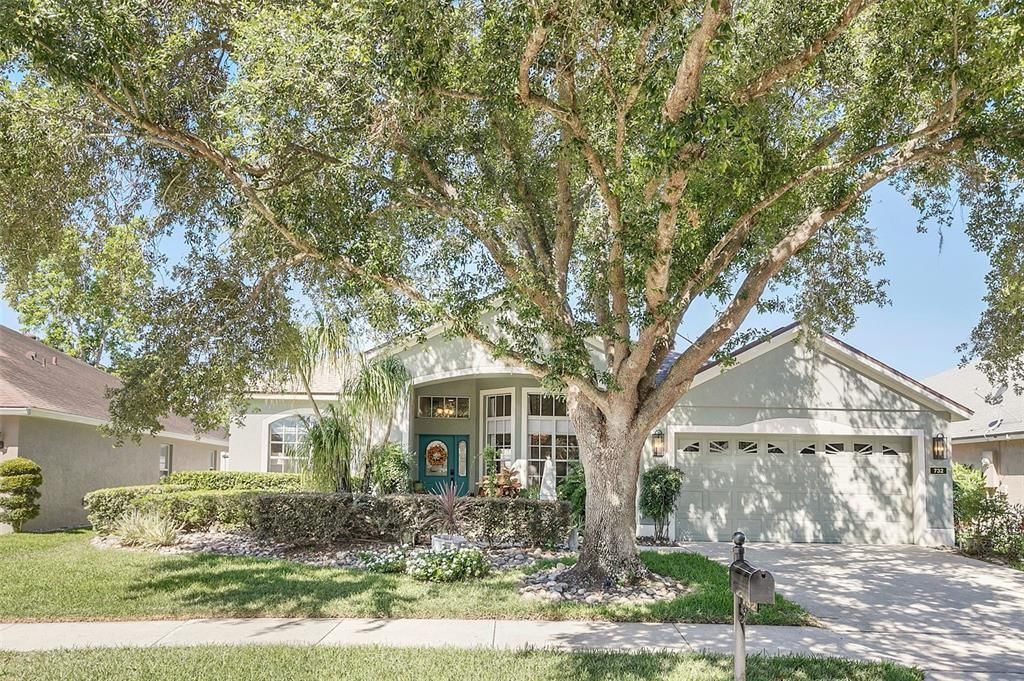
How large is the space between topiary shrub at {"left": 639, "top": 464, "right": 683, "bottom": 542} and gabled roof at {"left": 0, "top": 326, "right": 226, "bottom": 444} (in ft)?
29.4

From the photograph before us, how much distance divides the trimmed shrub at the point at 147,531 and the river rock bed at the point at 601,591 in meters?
6.93

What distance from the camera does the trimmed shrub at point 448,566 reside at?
10227 millimetres

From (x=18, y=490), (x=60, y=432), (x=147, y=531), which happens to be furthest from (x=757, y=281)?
(x=60, y=432)

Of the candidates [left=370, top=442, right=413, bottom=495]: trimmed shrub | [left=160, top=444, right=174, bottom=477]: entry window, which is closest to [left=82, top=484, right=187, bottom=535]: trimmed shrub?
[left=370, top=442, right=413, bottom=495]: trimmed shrub

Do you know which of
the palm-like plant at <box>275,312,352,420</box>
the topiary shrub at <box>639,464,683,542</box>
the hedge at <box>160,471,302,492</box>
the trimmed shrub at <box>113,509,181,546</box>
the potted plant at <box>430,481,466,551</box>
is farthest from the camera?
the hedge at <box>160,471,302,492</box>

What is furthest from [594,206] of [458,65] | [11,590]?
[11,590]

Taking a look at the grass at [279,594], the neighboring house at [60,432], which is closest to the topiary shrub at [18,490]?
the neighboring house at [60,432]

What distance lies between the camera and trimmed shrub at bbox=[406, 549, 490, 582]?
10.2 metres

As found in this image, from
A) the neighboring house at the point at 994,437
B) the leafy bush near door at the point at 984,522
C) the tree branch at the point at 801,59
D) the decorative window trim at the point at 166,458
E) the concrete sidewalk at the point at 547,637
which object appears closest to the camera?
the tree branch at the point at 801,59

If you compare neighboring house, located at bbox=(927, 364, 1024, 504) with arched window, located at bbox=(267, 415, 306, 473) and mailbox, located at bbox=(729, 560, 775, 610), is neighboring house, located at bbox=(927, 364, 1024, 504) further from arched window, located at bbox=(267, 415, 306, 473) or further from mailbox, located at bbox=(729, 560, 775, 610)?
arched window, located at bbox=(267, 415, 306, 473)

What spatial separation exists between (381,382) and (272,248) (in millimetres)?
6075

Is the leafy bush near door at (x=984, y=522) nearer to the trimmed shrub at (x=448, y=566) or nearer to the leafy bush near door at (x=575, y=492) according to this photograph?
the leafy bush near door at (x=575, y=492)

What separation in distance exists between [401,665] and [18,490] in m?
12.3

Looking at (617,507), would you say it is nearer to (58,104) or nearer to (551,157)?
(551,157)
